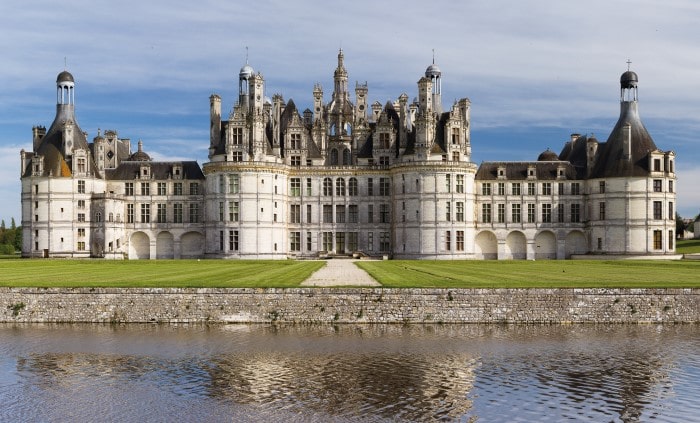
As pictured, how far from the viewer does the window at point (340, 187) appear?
87.4 meters

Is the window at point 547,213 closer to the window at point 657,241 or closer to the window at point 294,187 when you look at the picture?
the window at point 657,241

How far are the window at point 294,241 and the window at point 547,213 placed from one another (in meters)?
25.3

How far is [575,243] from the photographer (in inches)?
3442

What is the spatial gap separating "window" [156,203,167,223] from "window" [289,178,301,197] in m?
13.6

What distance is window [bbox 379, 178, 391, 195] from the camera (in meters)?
87.1

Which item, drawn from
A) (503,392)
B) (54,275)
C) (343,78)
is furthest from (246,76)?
(503,392)

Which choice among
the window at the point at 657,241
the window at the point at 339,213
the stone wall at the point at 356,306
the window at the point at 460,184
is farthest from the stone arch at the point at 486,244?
the stone wall at the point at 356,306

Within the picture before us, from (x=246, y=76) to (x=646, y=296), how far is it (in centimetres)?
5865

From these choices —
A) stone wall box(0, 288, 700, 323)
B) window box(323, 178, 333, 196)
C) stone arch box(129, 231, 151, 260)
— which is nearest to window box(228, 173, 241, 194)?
window box(323, 178, 333, 196)

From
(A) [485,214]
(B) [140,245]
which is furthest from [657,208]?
(B) [140,245]

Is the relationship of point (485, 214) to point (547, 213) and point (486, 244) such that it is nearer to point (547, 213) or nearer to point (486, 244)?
point (486, 244)

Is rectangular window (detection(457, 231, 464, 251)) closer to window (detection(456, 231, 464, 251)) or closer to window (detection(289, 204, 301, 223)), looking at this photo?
window (detection(456, 231, 464, 251))

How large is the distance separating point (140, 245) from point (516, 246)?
1550 inches

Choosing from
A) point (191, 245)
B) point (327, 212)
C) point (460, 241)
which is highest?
point (327, 212)
